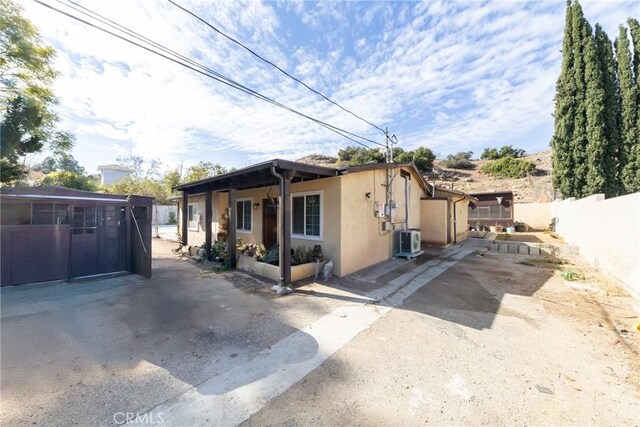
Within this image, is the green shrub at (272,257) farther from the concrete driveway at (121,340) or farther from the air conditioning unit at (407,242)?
the air conditioning unit at (407,242)

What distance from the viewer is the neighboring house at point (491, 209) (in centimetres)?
1820

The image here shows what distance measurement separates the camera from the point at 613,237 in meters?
5.91

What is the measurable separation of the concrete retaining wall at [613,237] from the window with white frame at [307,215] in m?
6.57

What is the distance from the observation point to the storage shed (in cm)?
512

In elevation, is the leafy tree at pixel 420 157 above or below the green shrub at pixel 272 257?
above

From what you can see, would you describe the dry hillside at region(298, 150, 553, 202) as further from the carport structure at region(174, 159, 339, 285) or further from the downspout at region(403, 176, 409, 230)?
the carport structure at region(174, 159, 339, 285)

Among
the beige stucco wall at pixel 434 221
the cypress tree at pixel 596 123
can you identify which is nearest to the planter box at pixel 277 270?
the beige stucco wall at pixel 434 221

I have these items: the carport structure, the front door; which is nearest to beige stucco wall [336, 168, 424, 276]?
the carport structure

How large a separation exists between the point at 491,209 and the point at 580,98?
27.4 ft

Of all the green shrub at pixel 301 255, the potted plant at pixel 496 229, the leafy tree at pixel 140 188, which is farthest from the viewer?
the leafy tree at pixel 140 188

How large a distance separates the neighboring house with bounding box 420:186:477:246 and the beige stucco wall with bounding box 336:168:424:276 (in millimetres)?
3862

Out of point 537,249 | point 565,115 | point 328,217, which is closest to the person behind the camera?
point 328,217

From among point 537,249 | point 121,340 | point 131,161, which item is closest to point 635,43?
point 537,249

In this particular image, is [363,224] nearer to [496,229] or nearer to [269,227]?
[269,227]
